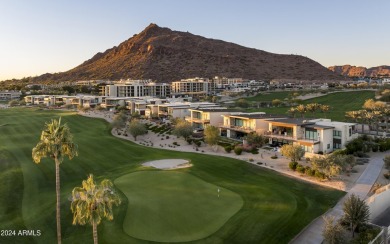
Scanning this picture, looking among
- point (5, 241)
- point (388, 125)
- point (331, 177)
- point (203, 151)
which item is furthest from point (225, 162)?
point (388, 125)

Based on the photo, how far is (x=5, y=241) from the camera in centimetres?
2550

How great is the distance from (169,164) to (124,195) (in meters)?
16.2

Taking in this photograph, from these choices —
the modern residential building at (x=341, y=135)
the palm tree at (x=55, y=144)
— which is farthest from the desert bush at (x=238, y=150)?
the palm tree at (x=55, y=144)

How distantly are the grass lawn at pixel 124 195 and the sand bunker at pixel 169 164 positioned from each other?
1624 mm

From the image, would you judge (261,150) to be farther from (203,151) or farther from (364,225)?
(364,225)

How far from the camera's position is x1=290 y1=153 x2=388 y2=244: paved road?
26.3 metres

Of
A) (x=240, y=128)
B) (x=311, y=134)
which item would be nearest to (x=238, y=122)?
(x=240, y=128)

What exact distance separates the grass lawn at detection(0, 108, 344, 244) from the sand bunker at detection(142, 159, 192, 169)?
63.9 inches

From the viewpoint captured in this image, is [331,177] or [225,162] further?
[225,162]

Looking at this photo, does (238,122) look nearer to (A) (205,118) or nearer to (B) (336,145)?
(A) (205,118)

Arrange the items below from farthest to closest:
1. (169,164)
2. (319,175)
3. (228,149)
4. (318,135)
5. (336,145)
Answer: (228,149)
(336,145)
(318,135)
(169,164)
(319,175)

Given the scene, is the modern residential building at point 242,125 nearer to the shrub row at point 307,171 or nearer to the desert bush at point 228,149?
the desert bush at point 228,149

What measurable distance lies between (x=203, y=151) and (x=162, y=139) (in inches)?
637

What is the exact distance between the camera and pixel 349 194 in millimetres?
35594
